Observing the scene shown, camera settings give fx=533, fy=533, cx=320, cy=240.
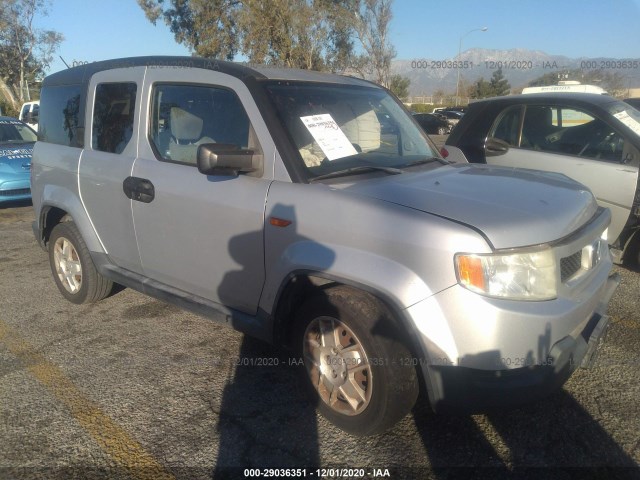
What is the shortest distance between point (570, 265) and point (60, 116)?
4116 millimetres

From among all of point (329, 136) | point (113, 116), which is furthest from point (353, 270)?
point (113, 116)

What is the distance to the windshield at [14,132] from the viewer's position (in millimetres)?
9635

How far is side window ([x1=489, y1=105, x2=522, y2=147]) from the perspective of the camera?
5625 millimetres

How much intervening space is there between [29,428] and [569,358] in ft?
9.32

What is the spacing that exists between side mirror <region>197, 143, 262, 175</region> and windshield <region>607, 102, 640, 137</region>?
12.7 ft

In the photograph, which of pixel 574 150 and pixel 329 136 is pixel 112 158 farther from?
pixel 574 150

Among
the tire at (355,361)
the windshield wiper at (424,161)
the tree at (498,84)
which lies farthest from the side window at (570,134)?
the tree at (498,84)

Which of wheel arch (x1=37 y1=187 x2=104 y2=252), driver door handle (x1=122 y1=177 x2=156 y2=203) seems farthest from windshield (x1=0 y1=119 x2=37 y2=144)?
driver door handle (x1=122 y1=177 x2=156 y2=203)

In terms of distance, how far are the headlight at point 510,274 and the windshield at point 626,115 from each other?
129 inches

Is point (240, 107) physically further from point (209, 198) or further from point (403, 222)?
point (403, 222)

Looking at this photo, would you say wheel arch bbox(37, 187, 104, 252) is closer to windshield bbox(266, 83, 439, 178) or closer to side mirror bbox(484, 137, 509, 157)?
Result: windshield bbox(266, 83, 439, 178)

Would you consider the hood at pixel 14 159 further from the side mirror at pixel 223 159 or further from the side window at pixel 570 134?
the side window at pixel 570 134

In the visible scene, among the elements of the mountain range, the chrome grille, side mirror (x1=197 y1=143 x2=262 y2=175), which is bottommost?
the chrome grille

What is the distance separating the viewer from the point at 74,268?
15.3 feet
